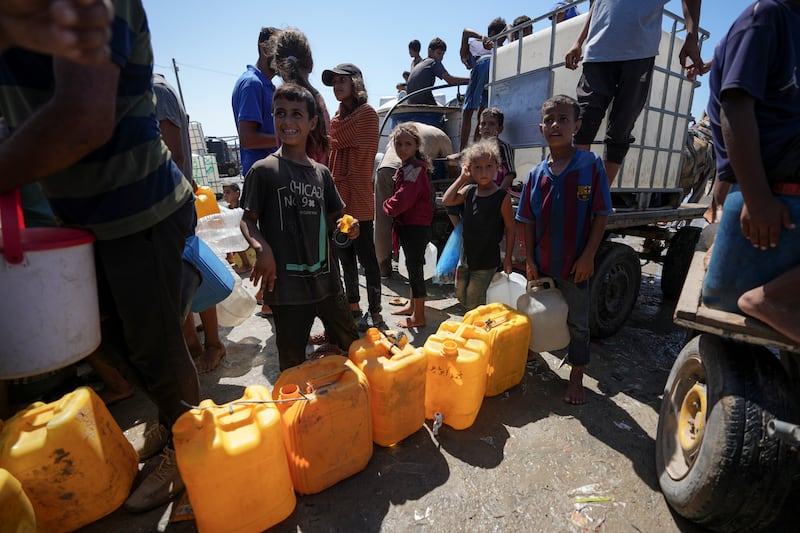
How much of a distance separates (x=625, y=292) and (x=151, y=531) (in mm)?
4108

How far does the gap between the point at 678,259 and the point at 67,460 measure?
5.97m

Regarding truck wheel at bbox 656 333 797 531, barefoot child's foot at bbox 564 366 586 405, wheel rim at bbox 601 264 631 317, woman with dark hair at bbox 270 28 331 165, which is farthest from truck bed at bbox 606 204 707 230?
woman with dark hair at bbox 270 28 331 165

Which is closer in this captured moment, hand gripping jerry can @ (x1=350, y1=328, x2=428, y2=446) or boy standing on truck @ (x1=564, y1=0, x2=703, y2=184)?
hand gripping jerry can @ (x1=350, y1=328, x2=428, y2=446)

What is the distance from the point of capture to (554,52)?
14.2 feet

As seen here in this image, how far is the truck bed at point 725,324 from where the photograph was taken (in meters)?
1.45

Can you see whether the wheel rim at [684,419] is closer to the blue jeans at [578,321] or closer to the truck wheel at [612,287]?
the blue jeans at [578,321]

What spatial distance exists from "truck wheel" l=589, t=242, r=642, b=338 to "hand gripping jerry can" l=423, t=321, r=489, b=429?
1.66 m

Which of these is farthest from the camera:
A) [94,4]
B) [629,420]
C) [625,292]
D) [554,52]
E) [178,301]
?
[554,52]

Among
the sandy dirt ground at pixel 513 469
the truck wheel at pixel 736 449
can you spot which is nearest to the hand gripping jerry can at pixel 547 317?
the sandy dirt ground at pixel 513 469

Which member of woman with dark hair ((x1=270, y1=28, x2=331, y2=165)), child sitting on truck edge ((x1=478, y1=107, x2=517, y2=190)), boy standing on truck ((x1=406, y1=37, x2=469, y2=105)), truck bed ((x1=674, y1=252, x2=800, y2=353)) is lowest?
truck bed ((x1=674, y1=252, x2=800, y2=353))

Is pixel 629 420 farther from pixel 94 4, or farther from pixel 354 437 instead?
pixel 94 4

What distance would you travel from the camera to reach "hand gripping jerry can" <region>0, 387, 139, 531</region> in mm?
1496

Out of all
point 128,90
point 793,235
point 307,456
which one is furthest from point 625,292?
point 128,90

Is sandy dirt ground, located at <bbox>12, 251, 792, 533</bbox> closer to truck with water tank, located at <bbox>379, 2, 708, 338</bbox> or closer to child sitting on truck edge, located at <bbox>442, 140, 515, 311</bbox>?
child sitting on truck edge, located at <bbox>442, 140, 515, 311</bbox>
